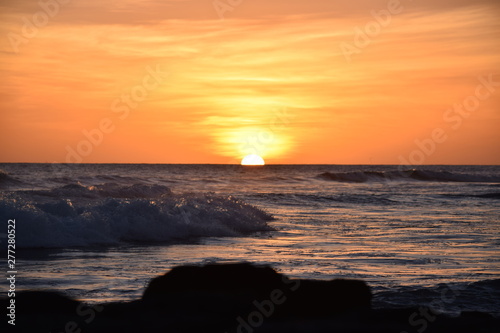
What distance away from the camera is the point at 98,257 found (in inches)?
509

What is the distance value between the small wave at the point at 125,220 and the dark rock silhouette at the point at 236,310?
8607 mm

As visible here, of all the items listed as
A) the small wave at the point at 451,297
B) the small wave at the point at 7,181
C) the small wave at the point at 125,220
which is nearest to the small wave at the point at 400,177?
the small wave at the point at 7,181

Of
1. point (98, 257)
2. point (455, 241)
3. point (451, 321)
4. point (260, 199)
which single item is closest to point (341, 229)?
point (455, 241)

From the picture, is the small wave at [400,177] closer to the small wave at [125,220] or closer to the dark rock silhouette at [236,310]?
the small wave at [125,220]

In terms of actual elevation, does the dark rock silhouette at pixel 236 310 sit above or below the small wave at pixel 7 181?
below

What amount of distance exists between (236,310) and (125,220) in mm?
11786

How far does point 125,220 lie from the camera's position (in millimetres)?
18062

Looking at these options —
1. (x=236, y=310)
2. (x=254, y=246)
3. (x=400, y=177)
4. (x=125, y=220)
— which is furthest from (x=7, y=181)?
(x=400, y=177)

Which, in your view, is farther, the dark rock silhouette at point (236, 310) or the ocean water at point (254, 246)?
the ocean water at point (254, 246)

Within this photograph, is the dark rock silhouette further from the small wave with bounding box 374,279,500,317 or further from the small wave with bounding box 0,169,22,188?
the small wave with bounding box 0,169,22,188

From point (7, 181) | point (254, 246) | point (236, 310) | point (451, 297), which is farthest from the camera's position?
point (7, 181)

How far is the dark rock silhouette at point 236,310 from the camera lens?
6.50 m

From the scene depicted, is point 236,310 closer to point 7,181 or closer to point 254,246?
point 254,246

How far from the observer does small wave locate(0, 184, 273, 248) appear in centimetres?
1591
